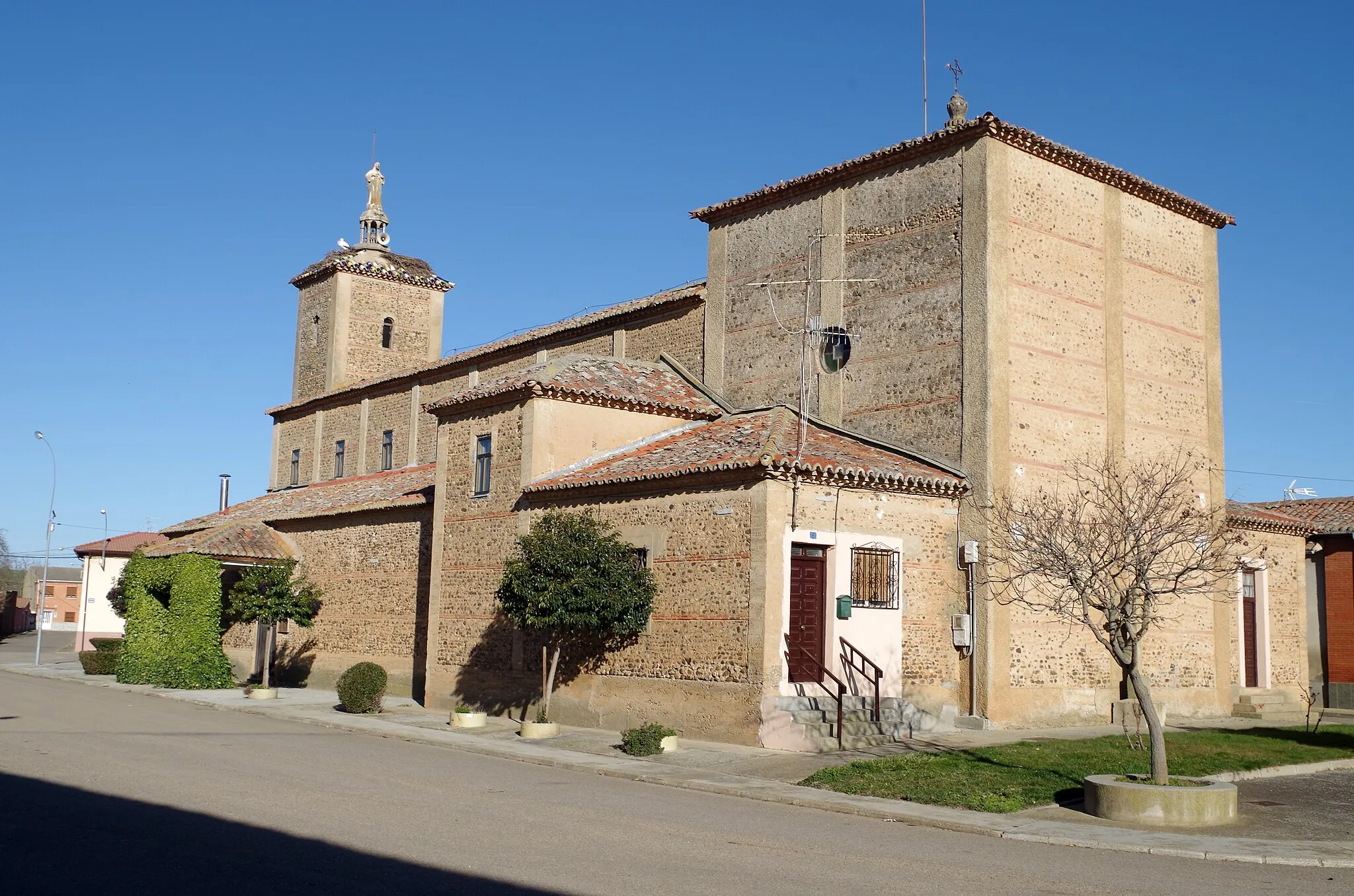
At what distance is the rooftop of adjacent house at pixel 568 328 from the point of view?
27625mm

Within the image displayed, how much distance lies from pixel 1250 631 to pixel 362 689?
66.2 ft

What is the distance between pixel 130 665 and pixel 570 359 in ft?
53.1

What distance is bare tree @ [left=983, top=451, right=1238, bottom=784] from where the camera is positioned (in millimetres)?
13031

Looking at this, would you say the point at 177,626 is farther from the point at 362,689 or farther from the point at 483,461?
the point at 483,461

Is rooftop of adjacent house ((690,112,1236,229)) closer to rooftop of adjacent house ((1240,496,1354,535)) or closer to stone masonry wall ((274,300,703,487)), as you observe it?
stone masonry wall ((274,300,703,487))

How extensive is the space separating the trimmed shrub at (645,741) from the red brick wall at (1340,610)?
20.1 meters

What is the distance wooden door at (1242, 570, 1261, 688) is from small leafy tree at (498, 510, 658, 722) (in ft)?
50.2

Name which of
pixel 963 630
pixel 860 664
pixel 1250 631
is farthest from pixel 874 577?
pixel 1250 631

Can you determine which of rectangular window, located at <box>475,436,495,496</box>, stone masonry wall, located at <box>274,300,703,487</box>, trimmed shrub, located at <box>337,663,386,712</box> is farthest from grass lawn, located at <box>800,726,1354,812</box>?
stone masonry wall, located at <box>274,300,703,487</box>

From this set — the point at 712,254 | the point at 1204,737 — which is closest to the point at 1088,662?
the point at 1204,737

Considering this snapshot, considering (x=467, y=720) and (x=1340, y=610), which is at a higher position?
(x=1340, y=610)

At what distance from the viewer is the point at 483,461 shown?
81.6 feet

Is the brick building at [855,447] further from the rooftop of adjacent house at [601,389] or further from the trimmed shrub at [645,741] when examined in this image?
the trimmed shrub at [645,741]

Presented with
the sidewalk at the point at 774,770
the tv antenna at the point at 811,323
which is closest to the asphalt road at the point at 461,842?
the sidewalk at the point at 774,770
